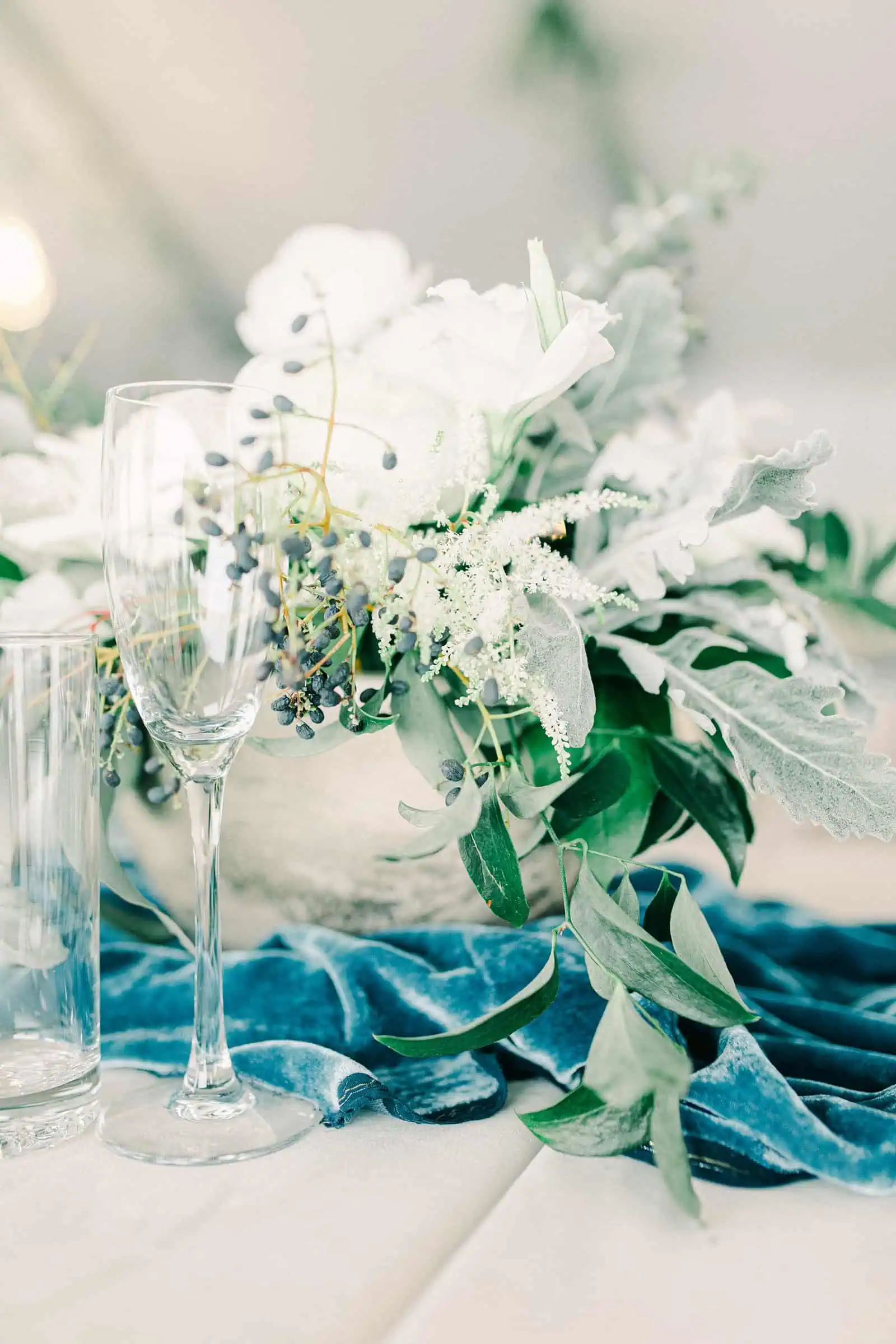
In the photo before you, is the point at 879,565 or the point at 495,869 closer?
the point at 495,869

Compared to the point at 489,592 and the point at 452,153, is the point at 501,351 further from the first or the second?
the point at 452,153

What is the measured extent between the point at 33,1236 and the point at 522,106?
2.10ft

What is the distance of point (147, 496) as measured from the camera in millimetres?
400

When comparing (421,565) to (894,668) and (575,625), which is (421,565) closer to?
(575,625)

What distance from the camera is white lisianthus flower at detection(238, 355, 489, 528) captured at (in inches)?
17.5

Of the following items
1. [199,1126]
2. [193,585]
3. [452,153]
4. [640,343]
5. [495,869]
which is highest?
[452,153]

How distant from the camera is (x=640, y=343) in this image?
59 cm

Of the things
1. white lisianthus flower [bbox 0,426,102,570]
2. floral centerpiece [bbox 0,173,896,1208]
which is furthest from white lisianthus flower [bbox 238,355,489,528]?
white lisianthus flower [bbox 0,426,102,570]

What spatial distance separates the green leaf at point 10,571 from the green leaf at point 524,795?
1.08 feet

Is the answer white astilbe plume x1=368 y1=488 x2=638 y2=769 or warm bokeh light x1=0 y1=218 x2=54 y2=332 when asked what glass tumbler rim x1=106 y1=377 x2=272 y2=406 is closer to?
white astilbe plume x1=368 y1=488 x2=638 y2=769

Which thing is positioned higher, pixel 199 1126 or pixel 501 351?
pixel 501 351

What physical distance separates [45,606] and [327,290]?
23 cm

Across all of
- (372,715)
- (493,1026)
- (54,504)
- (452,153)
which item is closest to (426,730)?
(372,715)

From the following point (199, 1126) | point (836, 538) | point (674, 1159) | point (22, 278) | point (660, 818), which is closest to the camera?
point (674, 1159)
